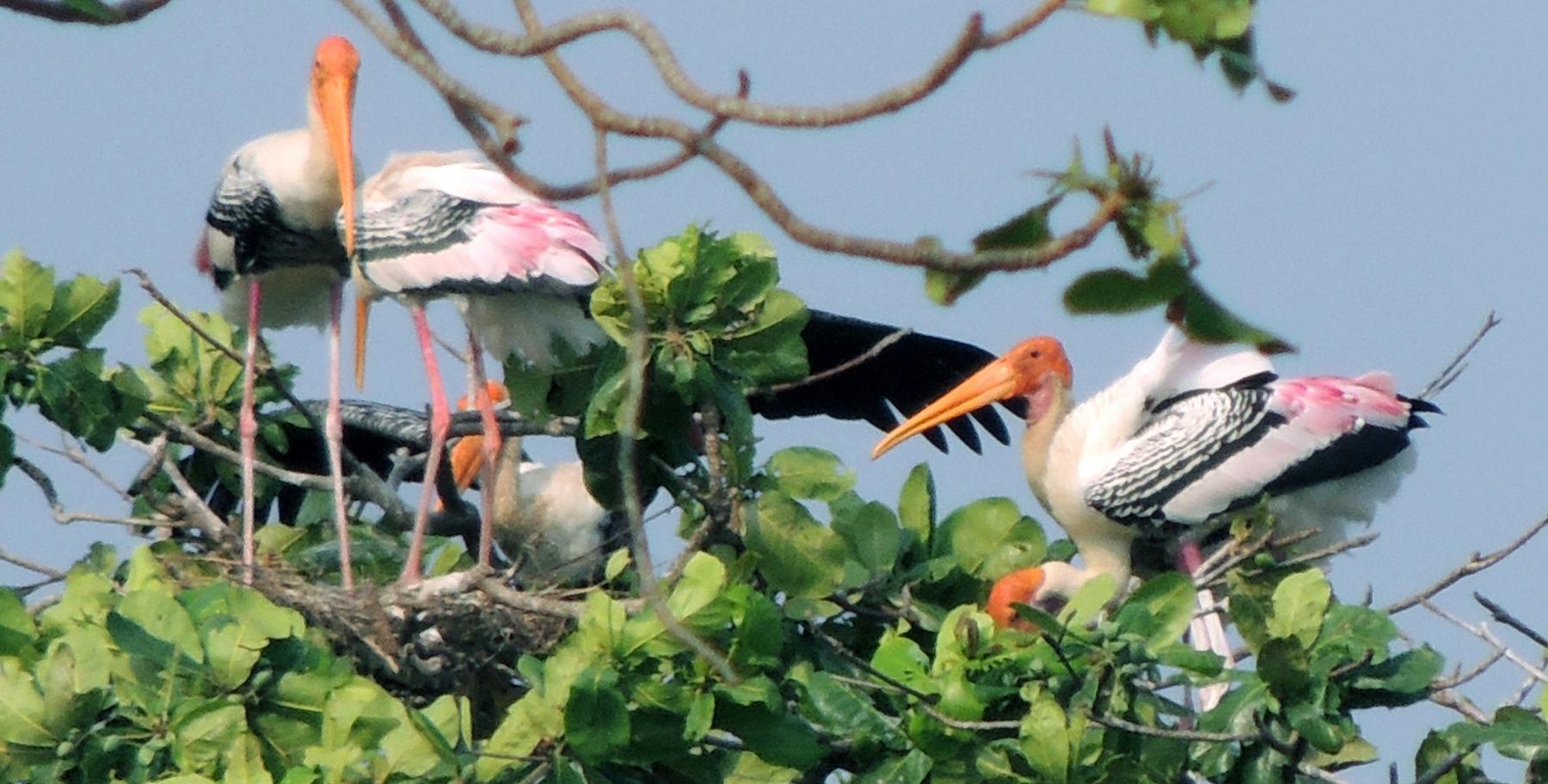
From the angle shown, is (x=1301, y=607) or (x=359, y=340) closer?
(x=1301, y=607)

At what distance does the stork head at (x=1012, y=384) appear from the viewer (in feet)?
20.5

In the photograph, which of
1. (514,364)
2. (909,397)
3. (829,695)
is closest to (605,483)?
(514,364)

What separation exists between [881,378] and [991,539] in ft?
4.52

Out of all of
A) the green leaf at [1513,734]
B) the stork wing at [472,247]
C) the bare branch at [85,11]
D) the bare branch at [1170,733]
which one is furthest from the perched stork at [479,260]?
the bare branch at [85,11]

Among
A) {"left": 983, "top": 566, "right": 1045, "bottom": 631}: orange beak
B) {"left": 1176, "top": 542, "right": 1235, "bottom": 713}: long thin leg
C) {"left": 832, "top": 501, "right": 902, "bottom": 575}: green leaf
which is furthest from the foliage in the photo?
{"left": 1176, "top": 542, "right": 1235, "bottom": 713}: long thin leg

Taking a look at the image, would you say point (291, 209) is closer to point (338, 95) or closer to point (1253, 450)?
point (338, 95)

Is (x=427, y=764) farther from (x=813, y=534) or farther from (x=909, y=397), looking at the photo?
(x=909, y=397)

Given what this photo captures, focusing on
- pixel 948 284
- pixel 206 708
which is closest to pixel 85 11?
pixel 948 284

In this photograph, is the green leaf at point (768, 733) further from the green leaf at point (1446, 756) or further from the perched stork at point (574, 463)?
the perched stork at point (574, 463)

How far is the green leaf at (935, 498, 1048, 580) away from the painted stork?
1.67ft

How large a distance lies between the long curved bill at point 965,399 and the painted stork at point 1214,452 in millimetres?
Result: 247

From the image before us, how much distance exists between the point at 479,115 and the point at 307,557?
4.39 meters

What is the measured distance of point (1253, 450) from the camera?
227 inches

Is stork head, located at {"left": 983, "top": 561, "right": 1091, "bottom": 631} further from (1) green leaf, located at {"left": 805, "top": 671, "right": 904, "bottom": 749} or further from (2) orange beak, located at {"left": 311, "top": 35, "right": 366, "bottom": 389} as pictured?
(2) orange beak, located at {"left": 311, "top": 35, "right": 366, "bottom": 389}
